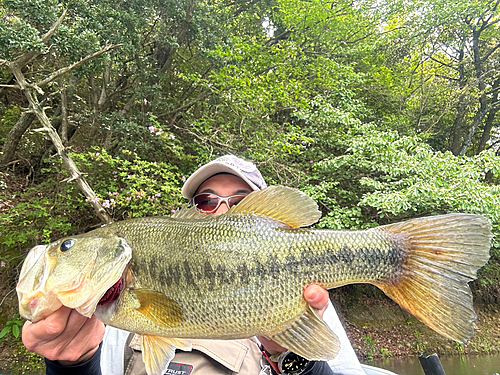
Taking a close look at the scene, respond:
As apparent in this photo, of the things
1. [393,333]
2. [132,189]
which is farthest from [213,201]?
[393,333]

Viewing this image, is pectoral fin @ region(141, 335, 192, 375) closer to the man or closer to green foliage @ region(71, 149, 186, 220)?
the man

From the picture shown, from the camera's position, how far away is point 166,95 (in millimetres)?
8188

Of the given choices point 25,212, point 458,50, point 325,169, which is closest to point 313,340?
point 325,169

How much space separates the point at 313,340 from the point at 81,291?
0.94 metres

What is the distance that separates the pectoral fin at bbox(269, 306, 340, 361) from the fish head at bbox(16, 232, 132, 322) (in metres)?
0.72

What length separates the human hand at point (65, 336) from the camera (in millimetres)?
1299

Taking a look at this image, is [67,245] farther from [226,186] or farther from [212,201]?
[226,186]

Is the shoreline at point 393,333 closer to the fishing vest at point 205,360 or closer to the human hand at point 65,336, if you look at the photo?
the fishing vest at point 205,360

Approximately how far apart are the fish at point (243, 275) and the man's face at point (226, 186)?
0.98 meters

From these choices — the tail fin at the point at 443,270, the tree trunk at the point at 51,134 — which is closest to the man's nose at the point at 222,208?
the tail fin at the point at 443,270

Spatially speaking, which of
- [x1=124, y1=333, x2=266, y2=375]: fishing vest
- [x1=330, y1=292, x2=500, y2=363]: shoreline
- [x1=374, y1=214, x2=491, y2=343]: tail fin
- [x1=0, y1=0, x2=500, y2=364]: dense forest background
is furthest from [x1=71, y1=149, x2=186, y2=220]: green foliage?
[x1=330, y1=292, x2=500, y2=363]: shoreline

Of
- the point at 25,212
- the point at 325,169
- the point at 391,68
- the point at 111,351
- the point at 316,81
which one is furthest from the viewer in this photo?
the point at 391,68

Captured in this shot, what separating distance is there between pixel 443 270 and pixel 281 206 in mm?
686

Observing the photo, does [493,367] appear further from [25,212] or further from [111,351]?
[25,212]
